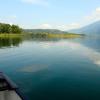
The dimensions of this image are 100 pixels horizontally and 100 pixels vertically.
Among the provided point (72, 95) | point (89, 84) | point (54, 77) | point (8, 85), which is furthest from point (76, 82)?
point (8, 85)

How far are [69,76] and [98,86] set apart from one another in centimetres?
785

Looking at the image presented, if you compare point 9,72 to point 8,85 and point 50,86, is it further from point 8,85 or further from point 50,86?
point 8,85

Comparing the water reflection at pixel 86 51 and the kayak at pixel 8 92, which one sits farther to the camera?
the water reflection at pixel 86 51

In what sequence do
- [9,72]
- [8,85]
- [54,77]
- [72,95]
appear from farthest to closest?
[9,72] → [54,77] → [72,95] → [8,85]

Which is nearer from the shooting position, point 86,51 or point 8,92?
point 8,92

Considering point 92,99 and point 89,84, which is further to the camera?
point 89,84

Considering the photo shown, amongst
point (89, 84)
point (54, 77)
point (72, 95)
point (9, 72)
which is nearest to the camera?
point (72, 95)

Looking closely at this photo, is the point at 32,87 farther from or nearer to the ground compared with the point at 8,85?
nearer to the ground

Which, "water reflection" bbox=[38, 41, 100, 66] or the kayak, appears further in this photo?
"water reflection" bbox=[38, 41, 100, 66]

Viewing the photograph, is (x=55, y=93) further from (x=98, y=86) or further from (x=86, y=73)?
(x=86, y=73)

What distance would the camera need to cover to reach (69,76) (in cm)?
4153

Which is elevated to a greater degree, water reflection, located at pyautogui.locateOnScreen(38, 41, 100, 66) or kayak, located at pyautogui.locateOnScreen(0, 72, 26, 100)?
kayak, located at pyautogui.locateOnScreen(0, 72, 26, 100)

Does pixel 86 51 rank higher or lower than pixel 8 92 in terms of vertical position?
lower

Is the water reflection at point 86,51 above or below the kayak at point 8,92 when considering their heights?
below
